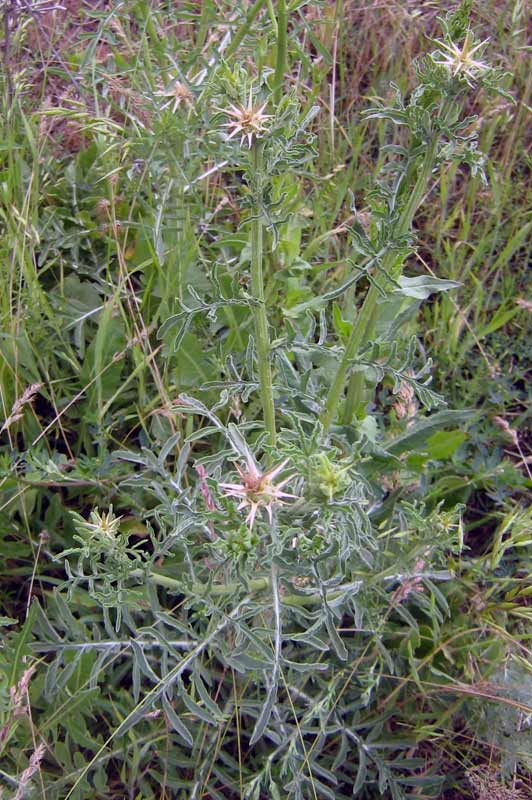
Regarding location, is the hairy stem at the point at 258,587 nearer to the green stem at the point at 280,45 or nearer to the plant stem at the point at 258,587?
the plant stem at the point at 258,587

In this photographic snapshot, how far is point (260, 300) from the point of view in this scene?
1644mm

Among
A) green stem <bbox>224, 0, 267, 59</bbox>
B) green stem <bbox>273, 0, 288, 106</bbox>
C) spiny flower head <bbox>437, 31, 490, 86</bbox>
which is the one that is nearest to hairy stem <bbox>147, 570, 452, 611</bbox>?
spiny flower head <bbox>437, 31, 490, 86</bbox>

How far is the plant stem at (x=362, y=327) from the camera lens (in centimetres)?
149

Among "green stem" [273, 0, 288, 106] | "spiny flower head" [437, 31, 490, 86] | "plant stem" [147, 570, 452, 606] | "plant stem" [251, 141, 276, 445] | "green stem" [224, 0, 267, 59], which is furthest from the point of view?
"green stem" [224, 0, 267, 59]

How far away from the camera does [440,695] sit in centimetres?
221

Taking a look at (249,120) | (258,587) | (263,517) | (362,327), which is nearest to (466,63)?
(249,120)

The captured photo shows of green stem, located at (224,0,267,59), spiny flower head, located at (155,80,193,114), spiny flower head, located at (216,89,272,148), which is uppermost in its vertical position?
green stem, located at (224,0,267,59)

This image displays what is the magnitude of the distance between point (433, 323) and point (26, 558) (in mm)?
1758

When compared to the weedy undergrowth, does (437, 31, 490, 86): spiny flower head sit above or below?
above

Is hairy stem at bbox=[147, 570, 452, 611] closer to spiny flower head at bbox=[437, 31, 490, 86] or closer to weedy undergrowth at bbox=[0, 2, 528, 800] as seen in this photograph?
weedy undergrowth at bbox=[0, 2, 528, 800]

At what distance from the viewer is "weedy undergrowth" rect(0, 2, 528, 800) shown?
1490 mm

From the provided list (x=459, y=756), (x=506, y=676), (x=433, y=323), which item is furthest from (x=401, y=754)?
(x=433, y=323)

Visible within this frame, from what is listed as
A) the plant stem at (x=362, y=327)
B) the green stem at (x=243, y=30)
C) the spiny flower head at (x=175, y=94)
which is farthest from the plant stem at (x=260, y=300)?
the green stem at (x=243, y=30)

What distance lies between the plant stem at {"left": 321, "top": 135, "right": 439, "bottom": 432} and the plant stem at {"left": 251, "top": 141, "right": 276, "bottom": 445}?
7.1 inches
